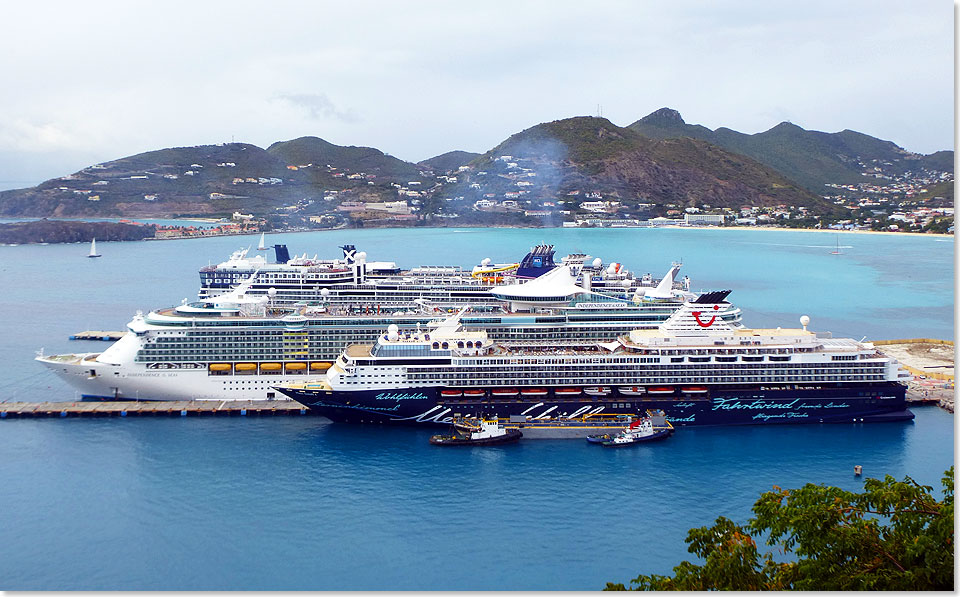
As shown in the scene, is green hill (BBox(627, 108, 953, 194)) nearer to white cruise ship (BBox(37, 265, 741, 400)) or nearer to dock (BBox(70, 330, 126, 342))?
white cruise ship (BBox(37, 265, 741, 400))

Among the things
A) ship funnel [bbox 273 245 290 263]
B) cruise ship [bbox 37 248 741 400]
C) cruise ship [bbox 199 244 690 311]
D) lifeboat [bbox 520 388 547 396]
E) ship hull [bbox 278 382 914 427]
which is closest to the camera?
ship hull [bbox 278 382 914 427]

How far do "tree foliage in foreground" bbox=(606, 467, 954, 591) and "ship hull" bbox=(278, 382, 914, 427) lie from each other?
10.2 meters

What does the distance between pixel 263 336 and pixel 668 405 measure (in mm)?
9787

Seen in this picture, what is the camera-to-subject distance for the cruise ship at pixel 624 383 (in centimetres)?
1691

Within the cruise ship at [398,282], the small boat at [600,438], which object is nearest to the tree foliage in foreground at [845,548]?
the small boat at [600,438]

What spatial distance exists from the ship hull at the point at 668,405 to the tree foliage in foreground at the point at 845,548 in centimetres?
1022

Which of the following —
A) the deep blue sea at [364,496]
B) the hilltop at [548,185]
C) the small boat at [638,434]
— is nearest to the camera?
the deep blue sea at [364,496]

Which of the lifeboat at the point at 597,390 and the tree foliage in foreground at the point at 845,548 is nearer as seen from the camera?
the tree foliage in foreground at the point at 845,548

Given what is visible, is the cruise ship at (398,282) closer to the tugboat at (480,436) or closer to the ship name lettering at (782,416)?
the ship name lettering at (782,416)

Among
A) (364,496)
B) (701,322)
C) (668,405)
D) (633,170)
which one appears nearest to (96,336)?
(364,496)

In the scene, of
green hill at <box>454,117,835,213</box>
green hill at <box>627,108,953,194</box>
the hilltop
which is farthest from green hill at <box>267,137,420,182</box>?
green hill at <box>627,108,953,194</box>

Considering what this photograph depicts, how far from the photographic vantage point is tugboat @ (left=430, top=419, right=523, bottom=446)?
16.0 meters

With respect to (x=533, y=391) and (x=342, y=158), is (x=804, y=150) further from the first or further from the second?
(x=533, y=391)

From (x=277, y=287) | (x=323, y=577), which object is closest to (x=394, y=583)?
(x=323, y=577)
